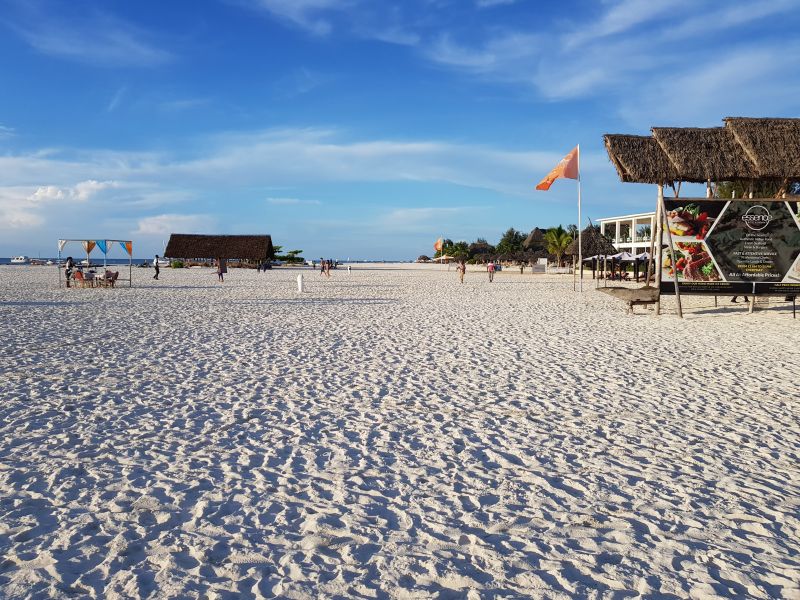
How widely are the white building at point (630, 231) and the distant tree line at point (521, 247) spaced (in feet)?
11.5

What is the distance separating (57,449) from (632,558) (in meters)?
3.90

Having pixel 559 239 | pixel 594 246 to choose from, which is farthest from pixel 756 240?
pixel 559 239

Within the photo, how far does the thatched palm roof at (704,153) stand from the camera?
1281 cm

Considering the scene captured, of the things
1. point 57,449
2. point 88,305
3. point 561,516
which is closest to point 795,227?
point 561,516

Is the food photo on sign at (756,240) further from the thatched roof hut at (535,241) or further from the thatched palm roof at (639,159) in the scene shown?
the thatched roof hut at (535,241)

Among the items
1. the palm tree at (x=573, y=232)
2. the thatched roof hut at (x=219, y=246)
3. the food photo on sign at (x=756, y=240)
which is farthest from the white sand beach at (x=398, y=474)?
the thatched roof hut at (x=219, y=246)

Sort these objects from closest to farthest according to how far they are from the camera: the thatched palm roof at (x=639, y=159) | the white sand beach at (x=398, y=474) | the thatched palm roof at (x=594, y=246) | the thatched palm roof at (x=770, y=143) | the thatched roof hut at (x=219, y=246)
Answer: the white sand beach at (x=398, y=474) < the thatched palm roof at (x=770, y=143) < the thatched palm roof at (x=639, y=159) < the thatched palm roof at (x=594, y=246) < the thatched roof hut at (x=219, y=246)

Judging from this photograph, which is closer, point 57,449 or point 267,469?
point 267,469

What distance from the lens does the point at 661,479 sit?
12.3ft

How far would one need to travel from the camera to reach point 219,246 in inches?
2424

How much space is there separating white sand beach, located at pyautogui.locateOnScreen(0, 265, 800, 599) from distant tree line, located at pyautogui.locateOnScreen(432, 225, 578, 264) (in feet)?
134

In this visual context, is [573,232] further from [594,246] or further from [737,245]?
[737,245]

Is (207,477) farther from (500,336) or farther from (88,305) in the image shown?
(88,305)

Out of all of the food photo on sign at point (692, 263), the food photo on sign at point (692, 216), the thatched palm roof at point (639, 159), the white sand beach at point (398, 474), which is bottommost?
the white sand beach at point (398, 474)
